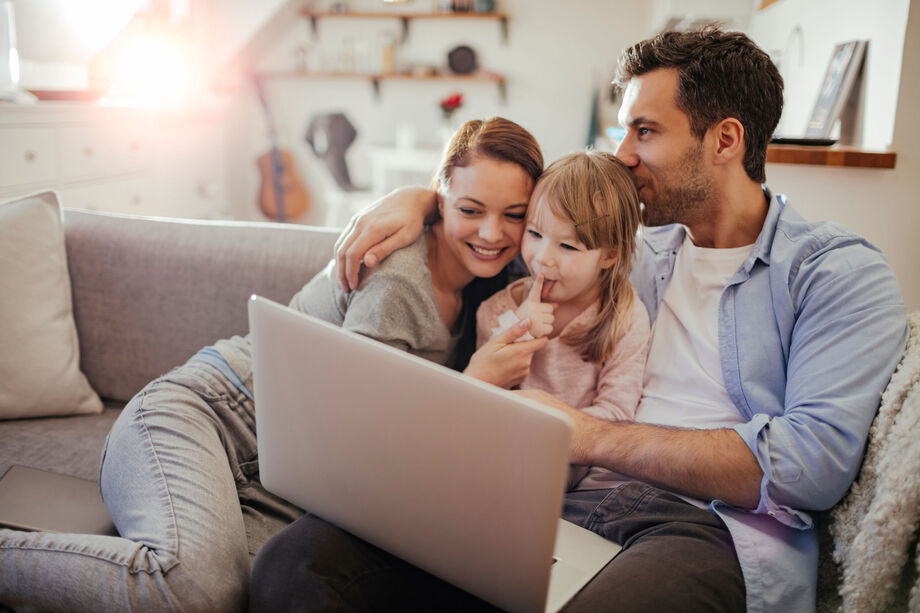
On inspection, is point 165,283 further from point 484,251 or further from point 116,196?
point 116,196

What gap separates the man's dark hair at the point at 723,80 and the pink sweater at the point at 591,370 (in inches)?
15.0

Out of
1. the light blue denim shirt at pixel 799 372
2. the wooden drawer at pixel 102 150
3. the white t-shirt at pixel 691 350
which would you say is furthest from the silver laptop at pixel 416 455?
the wooden drawer at pixel 102 150

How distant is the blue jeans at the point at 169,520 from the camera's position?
0.97 metres

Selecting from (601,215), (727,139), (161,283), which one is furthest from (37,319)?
(727,139)

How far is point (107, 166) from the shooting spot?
123 inches

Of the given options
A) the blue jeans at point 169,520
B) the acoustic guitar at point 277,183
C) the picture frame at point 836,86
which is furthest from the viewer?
the acoustic guitar at point 277,183

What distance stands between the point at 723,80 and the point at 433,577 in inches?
39.9

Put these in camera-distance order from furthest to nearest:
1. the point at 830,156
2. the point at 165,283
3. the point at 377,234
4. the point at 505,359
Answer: the point at 830,156 → the point at 165,283 → the point at 377,234 → the point at 505,359

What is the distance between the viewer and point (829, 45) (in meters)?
2.30

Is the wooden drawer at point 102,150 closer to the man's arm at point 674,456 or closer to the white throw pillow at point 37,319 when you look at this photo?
the white throw pillow at point 37,319

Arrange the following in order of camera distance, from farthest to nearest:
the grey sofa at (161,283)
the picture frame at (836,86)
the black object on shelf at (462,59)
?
the black object on shelf at (462,59) → the picture frame at (836,86) → the grey sofa at (161,283)

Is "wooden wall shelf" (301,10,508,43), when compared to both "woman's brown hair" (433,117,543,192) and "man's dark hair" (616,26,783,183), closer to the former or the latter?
"man's dark hair" (616,26,783,183)

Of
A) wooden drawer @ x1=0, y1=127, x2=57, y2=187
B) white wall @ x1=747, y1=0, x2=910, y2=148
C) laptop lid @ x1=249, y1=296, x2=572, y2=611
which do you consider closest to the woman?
laptop lid @ x1=249, y1=296, x2=572, y2=611

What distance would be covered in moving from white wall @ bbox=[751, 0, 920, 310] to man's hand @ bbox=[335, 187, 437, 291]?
3.60 feet
